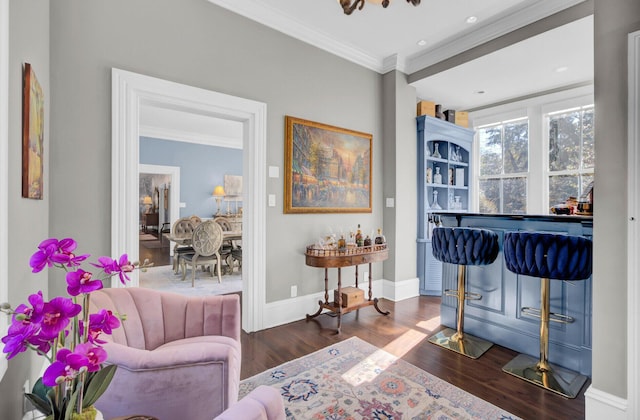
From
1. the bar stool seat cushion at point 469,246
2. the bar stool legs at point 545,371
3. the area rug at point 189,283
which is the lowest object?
the area rug at point 189,283

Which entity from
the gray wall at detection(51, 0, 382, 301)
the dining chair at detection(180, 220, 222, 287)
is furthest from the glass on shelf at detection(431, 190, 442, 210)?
the dining chair at detection(180, 220, 222, 287)

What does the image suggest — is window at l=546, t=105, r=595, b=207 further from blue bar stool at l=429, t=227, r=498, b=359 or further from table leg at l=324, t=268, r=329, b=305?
table leg at l=324, t=268, r=329, b=305

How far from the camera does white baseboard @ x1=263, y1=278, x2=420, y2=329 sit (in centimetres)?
303

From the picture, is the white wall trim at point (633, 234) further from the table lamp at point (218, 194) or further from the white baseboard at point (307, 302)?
the table lamp at point (218, 194)

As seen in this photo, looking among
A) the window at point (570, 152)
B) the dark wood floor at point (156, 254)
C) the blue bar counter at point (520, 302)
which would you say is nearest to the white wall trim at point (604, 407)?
the blue bar counter at point (520, 302)

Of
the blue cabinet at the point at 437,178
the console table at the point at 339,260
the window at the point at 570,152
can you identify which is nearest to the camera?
the console table at the point at 339,260

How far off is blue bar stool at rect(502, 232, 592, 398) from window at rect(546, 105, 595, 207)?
2741 mm

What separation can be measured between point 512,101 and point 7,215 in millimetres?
5586

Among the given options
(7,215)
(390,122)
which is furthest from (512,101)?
(7,215)

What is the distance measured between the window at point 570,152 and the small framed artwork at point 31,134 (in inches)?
213

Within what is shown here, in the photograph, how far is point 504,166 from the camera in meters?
4.79

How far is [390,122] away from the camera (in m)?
3.94

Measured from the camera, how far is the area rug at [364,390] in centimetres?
179

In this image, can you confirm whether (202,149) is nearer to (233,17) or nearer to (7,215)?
(233,17)
